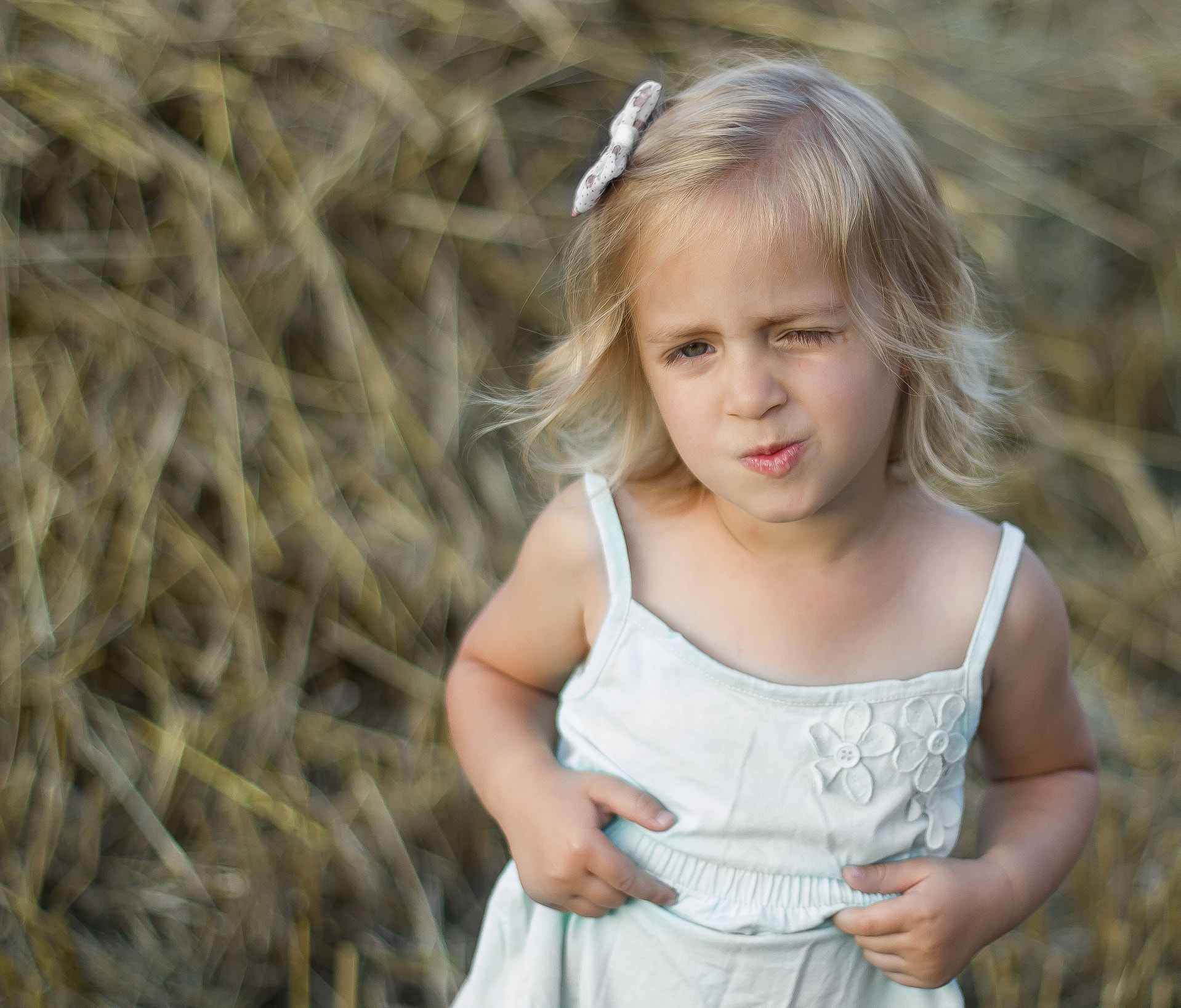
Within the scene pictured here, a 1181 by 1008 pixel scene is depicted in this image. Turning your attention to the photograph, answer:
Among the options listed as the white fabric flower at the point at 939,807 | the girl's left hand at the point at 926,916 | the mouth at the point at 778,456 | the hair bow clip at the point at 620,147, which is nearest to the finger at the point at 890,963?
the girl's left hand at the point at 926,916

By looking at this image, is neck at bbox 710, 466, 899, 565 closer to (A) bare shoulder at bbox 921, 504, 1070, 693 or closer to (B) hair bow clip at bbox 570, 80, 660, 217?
(A) bare shoulder at bbox 921, 504, 1070, 693

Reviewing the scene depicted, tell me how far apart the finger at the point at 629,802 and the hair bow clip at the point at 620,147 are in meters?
0.59

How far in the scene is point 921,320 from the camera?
1.14 metres

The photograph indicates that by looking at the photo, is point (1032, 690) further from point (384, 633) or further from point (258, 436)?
point (258, 436)

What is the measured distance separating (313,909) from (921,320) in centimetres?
151

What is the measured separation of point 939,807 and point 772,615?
274 millimetres

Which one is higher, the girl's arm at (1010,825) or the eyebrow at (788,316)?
the eyebrow at (788,316)

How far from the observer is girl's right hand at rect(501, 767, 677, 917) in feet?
3.81

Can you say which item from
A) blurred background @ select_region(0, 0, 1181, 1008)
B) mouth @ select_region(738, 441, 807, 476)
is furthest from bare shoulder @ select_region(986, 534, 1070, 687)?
blurred background @ select_region(0, 0, 1181, 1008)

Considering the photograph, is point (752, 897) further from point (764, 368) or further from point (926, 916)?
point (764, 368)

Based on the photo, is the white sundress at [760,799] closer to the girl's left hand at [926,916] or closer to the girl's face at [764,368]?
the girl's left hand at [926,916]

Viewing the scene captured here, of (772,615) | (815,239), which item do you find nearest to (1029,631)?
(772,615)

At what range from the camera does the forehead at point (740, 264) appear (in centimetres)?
103

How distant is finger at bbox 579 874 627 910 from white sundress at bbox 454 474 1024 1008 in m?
0.04
